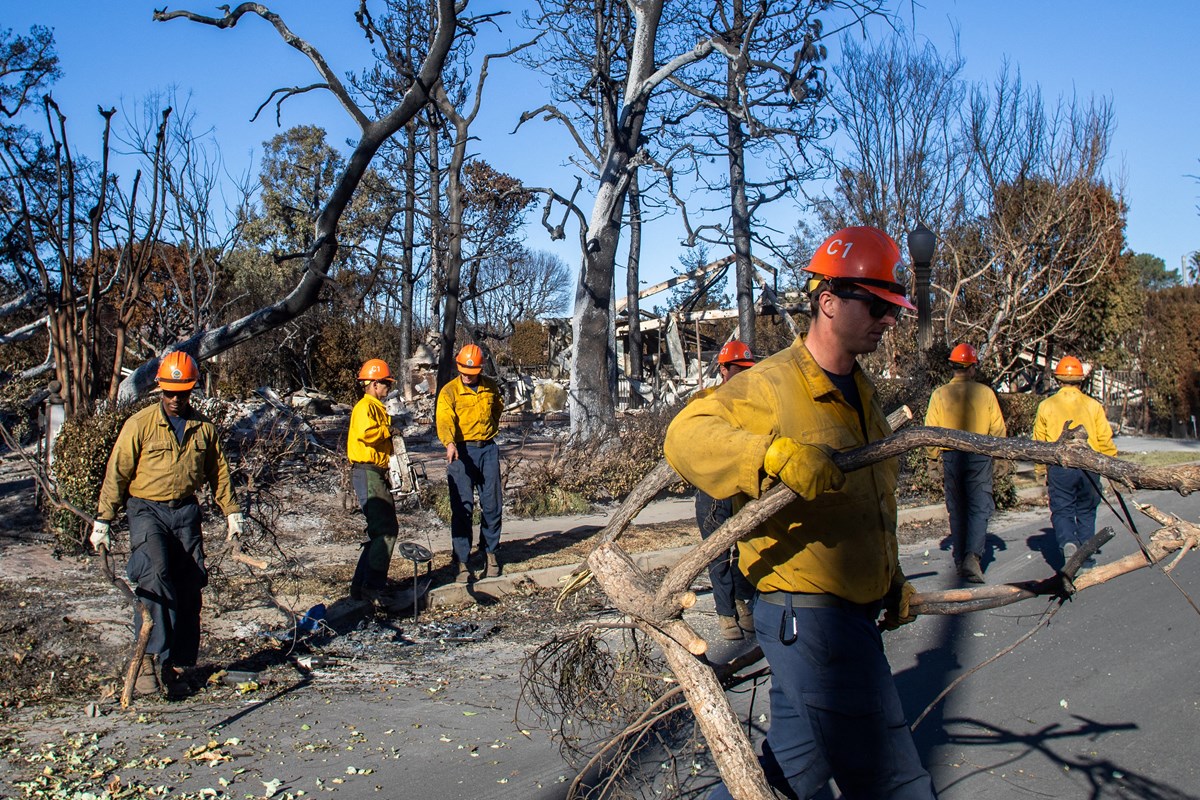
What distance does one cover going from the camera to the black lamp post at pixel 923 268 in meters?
12.6

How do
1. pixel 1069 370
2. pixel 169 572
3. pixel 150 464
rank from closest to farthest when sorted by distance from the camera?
1. pixel 169 572
2. pixel 150 464
3. pixel 1069 370

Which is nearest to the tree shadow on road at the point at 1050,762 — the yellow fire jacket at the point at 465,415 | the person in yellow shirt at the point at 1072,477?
the person in yellow shirt at the point at 1072,477

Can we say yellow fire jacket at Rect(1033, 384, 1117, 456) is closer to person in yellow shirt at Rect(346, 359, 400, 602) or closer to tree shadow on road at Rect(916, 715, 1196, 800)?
tree shadow on road at Rect(916, 715, 1196, 800)

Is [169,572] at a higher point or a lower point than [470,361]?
lower

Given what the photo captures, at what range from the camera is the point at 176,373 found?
586 centimetres

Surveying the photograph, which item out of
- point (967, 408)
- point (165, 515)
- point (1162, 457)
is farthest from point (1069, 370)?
point (1162, 457)

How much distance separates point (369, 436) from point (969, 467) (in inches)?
193

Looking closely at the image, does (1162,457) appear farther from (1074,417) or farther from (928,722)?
(928,722)

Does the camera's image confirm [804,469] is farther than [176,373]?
No

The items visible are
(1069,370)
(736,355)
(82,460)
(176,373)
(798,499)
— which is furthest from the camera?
(82,460)

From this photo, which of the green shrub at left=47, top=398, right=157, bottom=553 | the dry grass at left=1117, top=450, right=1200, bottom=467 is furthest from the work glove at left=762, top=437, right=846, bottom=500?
the dry grass at left=1117, top=450, right=1200, bottom=467

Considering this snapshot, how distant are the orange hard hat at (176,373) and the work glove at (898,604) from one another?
440cm

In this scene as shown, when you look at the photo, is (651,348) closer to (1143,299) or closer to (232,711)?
(1143,299)

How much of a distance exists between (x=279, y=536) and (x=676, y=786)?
6827mm
